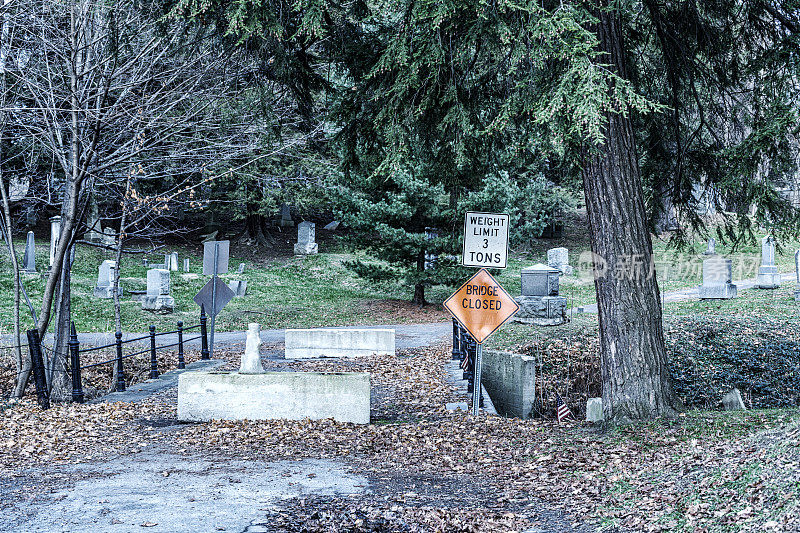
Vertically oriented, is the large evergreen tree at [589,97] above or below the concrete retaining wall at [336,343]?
above

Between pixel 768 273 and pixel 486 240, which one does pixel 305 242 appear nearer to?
pixel 768 273

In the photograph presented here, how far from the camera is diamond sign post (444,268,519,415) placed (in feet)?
30.7

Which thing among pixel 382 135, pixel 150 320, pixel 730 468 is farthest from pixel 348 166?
pixel 150 320

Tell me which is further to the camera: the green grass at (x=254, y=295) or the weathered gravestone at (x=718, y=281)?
the weathered gravestone at (x=718, y=281)

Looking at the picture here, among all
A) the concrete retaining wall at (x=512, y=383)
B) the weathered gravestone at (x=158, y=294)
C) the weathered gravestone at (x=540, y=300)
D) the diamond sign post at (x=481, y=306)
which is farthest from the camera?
the weathered gravestone at (x=158, y=294)

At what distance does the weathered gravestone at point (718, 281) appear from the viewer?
23.4 m

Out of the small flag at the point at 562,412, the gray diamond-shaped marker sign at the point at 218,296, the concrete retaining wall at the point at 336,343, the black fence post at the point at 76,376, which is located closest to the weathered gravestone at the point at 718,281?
the concrete retaining wall at the point at 336,343

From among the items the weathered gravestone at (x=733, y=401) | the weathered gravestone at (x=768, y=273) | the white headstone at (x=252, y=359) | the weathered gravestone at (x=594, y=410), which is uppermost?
the weathered gravestone at (x=768, y=273)

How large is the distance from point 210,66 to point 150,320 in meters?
13.7

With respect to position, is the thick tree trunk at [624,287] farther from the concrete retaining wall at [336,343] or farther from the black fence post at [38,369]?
the concrete retaining wall at [336,343]

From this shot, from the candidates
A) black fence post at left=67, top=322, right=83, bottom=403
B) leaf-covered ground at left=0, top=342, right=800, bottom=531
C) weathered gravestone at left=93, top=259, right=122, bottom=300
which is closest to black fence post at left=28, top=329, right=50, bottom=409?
leaf-covered ground at left=0, top=342, right=800, bottom=531

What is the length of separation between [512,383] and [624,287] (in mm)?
4961

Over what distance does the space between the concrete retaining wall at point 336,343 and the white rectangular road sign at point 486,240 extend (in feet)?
21.8

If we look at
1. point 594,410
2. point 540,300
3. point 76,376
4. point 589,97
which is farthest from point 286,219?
point 589,97
